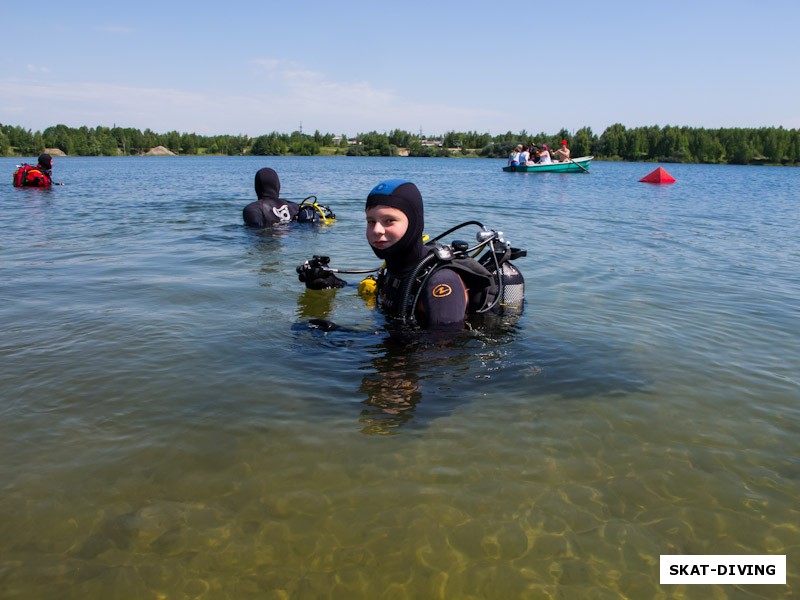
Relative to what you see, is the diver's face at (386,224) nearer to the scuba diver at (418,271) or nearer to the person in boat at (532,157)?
the scuba diver at (418,271)

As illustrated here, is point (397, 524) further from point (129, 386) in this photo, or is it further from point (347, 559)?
point (129, 386)

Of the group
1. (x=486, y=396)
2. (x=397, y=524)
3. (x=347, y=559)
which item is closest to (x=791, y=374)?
(x=486, y=396)

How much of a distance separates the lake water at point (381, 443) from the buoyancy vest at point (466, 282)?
34 centimetres

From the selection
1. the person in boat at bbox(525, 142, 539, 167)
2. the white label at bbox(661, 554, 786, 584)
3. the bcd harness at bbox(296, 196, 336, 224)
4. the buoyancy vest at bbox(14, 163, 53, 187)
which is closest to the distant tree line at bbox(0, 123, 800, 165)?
the person in boat at bbox(525, 142, 539, 167)

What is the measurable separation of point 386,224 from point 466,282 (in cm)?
118

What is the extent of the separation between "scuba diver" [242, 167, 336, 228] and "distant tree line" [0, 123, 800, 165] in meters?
98.1

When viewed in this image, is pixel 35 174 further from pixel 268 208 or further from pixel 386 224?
pixel 386 224

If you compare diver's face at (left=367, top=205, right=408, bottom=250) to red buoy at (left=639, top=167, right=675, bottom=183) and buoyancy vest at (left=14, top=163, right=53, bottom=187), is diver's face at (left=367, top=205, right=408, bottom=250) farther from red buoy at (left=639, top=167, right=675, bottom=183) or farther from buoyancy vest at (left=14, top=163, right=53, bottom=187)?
red buoy at (left=639, top=167, right=675, bottom=183)

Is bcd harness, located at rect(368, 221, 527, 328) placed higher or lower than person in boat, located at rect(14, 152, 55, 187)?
lower

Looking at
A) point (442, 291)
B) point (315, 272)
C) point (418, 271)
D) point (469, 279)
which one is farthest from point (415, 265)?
point (315, 272)

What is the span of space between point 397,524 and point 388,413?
1297 mm

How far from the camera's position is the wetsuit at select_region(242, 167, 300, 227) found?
44.5 feet

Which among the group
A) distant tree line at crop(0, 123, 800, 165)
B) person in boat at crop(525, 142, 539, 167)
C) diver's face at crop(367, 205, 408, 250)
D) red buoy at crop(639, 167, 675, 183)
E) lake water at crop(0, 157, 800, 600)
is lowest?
lake water at crop(0, 157, 800, 600)

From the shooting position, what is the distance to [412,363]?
5285mm
